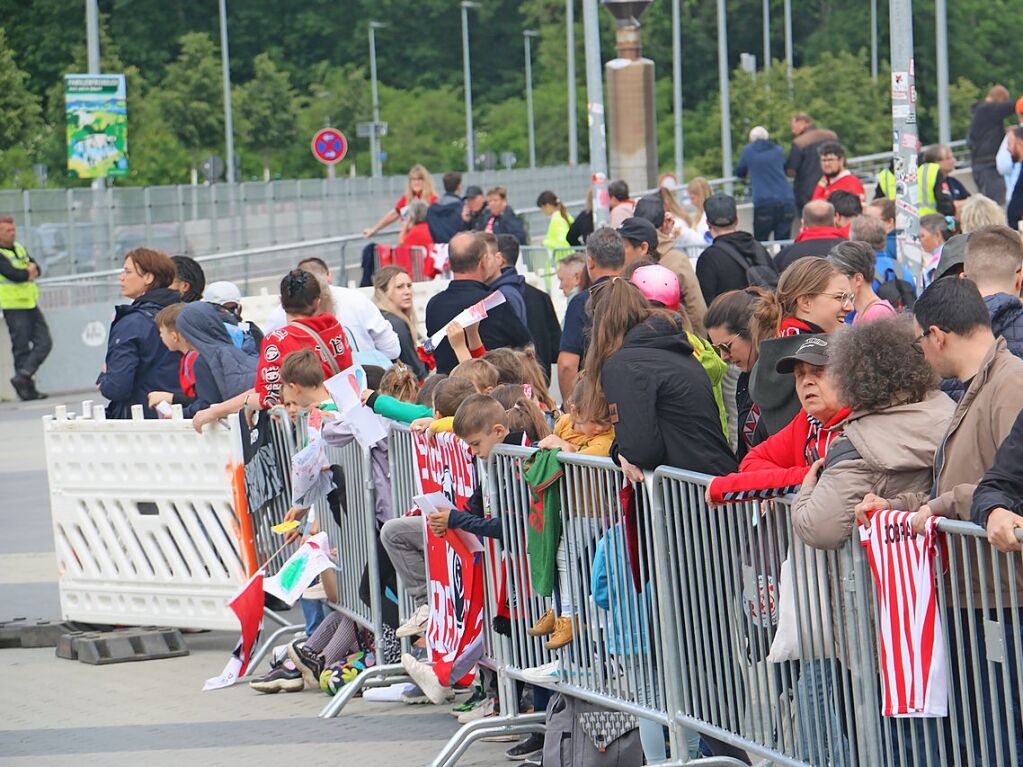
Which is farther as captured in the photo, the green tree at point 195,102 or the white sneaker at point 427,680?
the green tree at point 195,102

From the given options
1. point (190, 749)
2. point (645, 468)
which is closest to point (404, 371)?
point (190, 749)

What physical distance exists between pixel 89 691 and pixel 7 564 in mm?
3487

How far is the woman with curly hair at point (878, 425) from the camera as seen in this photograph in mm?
5090

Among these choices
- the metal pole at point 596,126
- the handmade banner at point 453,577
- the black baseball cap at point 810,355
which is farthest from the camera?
the metal pole at point 596,126

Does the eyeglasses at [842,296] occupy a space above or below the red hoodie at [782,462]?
above

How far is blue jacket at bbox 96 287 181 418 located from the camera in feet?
35.2

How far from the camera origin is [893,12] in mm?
11945

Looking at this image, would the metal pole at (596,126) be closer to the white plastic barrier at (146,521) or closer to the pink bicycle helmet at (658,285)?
the white plastic barrier at (146,521)

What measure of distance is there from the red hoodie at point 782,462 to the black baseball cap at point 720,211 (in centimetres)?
557

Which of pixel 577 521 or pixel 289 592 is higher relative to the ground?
pixel 577 521

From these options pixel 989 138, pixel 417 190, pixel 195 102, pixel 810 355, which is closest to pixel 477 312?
pixel 810 355

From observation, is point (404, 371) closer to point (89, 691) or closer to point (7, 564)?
point (89, 691)

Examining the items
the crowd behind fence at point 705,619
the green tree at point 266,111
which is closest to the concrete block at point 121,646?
the crowd behind fence at point 705,619

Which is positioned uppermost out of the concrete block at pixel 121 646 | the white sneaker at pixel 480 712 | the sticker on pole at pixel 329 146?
the sticker on pole at pixel 329 146
